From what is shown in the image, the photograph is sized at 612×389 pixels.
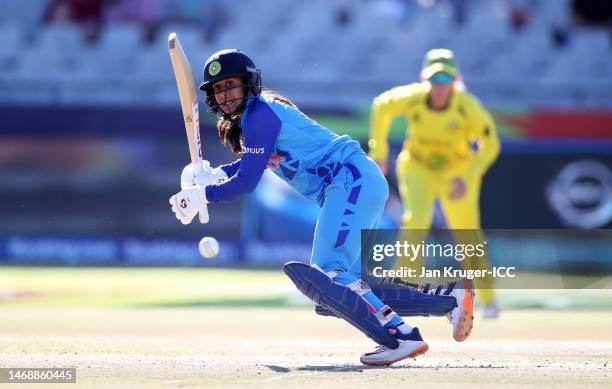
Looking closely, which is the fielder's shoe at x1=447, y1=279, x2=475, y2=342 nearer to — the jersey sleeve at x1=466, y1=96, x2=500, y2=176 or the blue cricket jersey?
the blue cricket jersey

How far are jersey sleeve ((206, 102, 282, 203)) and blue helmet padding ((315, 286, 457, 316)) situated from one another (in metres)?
1.12

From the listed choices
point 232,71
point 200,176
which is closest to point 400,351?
point 200,176

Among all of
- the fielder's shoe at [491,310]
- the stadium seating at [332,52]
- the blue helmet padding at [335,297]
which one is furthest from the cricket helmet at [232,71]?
the stadium seating at [332,52]

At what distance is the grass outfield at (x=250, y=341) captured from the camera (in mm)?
5965

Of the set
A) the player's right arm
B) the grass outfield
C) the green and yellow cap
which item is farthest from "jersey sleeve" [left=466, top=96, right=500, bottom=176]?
the grass outfield

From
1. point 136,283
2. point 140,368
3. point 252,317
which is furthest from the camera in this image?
point 136,283

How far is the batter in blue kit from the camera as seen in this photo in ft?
20.9

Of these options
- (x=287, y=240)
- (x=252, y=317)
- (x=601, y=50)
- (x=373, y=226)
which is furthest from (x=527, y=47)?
(x=373, y=226)

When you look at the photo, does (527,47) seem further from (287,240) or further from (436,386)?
(436,386)

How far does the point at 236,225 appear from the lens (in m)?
16.0

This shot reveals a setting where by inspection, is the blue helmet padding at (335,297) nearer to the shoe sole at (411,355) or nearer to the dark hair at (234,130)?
the shoe sole at (411,355)

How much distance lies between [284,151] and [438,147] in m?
4.09

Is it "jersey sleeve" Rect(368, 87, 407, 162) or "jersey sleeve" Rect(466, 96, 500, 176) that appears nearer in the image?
"jersey sleeve" Rect(368, 87, 407, 162)

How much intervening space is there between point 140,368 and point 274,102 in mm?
1649
